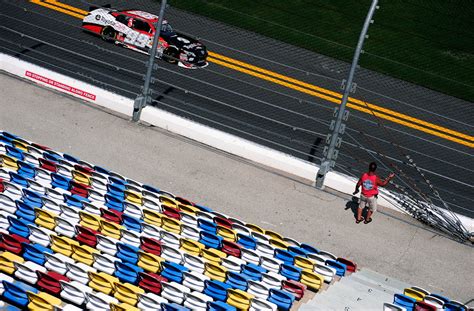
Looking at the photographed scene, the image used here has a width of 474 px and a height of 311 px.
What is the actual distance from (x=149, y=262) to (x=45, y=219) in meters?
1.97

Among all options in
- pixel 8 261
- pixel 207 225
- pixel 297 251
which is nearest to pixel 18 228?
pixel 8 261

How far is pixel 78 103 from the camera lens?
827 inches

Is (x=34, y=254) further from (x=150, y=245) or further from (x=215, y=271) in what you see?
(x=215, y=271)

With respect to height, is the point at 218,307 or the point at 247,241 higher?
the point at 218,307

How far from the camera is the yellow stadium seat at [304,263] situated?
1582cm

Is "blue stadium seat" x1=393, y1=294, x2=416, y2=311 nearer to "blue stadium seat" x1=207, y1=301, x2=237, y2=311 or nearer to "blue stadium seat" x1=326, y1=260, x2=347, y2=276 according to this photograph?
"blue stadium seat" x1=326, y1=260, x2=347, y2=276

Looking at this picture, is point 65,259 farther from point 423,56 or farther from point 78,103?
point 423,56

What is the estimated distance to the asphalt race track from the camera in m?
20.9

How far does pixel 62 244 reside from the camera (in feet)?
49.0

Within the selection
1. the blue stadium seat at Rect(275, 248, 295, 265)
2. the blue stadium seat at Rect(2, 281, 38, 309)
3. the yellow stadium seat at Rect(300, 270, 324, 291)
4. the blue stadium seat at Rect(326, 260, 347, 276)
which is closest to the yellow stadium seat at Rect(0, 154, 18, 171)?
the blue stadium seat at Rect(2, 281, 38, 309)

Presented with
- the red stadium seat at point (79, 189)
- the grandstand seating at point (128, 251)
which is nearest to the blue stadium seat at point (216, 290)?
the grandstand seating at point (128, 251)

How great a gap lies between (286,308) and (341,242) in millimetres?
3467

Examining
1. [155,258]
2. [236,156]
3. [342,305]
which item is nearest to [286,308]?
[342,305]

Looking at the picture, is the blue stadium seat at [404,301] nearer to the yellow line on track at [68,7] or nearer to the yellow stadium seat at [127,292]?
the yellow stadium seat at [127,292]
